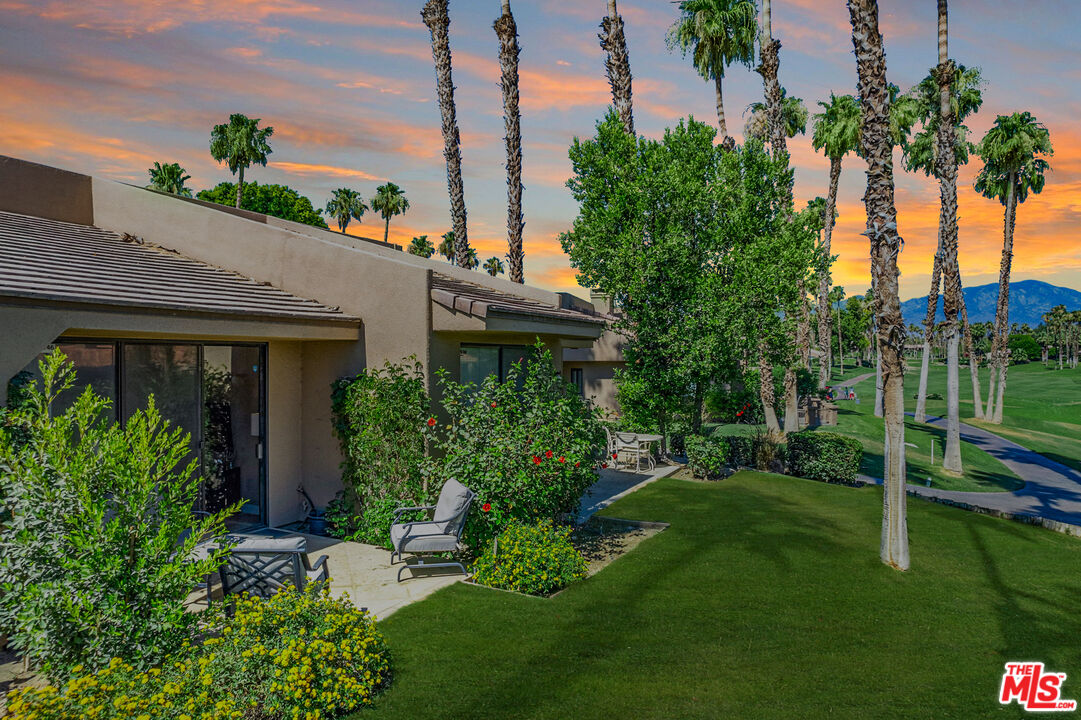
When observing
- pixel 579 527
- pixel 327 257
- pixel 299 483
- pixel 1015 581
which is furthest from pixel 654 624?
pixel 327 257

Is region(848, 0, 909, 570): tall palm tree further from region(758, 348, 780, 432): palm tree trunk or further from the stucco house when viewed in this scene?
region(758, 348, 780, 432): palm tree trunk

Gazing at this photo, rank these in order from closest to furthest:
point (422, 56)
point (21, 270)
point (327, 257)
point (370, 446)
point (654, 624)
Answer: point (654, 624) → point (21, 270) → point (370, 446) → point (327, 257) → point (422, 56)

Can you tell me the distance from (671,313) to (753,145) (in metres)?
6.06

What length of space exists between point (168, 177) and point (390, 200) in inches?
947

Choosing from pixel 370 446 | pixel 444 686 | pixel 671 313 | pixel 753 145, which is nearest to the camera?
pixel 444 686

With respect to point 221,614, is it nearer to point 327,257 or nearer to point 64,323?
point 64,323

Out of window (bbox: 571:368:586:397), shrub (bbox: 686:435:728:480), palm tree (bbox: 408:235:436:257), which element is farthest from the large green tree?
shrub (bbox: 686:435:728:480)

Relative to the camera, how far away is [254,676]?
15.9 feet

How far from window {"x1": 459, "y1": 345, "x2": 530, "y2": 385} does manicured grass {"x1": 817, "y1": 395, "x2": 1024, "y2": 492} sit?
44.2 ft

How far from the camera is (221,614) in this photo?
568cm

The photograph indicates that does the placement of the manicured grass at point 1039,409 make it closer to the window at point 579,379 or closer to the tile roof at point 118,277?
the window at point 579,379

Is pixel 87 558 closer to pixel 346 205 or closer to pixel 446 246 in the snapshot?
pixel 346 205

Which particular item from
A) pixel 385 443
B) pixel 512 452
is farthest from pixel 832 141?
pixel 385 443

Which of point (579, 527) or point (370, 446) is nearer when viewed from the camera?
point (370, 446)
